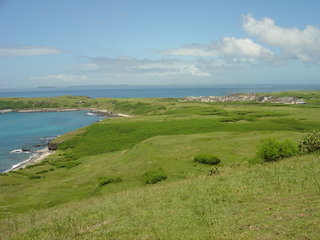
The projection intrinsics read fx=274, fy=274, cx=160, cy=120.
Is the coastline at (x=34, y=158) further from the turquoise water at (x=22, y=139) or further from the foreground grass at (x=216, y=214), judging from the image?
the foreground grass at (x=216, y=214)

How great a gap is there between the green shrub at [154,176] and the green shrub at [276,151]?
572 inches

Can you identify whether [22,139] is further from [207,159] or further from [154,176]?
[207,159]

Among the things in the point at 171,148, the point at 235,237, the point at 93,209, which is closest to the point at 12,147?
the point at 171,148

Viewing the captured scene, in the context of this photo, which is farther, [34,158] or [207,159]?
[34,158]

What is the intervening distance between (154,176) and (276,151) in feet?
59.1

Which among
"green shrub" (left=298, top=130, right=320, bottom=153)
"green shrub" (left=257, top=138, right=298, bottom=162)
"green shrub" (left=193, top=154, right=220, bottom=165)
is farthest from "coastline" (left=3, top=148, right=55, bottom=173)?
"green shrub" (left=298, top=130, right=320, bottom=153)

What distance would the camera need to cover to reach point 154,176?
136 feet

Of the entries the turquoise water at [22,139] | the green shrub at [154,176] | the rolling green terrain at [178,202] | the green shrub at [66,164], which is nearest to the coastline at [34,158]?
the turquoise water at [22,139]

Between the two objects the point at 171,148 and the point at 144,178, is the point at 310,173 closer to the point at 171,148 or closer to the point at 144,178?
the point at 144,178

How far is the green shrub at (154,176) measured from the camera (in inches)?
1605

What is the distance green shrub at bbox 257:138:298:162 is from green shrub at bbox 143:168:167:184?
1454 cm

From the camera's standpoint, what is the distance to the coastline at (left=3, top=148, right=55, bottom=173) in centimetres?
7544

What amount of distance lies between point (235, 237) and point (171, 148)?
4921 centimetres

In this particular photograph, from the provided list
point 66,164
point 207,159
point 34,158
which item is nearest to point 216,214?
point 207,159
